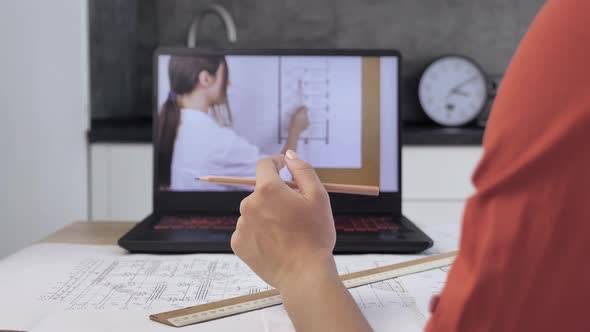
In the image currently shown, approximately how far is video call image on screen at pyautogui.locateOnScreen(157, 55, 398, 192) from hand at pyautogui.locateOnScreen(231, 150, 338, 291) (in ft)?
→ 1.78

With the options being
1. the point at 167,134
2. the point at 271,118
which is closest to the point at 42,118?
the point at 167,134

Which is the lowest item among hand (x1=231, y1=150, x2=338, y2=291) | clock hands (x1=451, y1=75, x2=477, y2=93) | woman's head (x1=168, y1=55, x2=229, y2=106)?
hand (x1=231, y1=150, x2=338, y2=291)

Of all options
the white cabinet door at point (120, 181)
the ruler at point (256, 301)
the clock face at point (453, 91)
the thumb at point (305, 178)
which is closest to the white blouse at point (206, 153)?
the ruler at point (256, 301)

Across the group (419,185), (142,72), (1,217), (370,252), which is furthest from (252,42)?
(370,252)

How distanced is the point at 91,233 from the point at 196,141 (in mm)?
227

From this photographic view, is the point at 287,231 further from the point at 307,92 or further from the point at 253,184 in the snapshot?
the point at 307,92

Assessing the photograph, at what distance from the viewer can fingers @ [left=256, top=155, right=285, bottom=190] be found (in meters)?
0.62

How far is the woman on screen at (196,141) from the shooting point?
118 cm

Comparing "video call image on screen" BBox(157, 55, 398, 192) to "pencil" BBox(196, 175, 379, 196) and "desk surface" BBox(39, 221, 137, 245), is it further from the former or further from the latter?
"pencil" BBox(196, 175, 379, 196)

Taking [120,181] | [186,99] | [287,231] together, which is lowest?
[120,181]

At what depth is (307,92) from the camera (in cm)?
120

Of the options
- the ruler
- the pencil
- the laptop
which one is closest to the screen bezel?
the laptop

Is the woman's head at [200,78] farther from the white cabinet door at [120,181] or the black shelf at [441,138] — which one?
the black shelf at [441,138]

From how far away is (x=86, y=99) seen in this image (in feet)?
6.72
